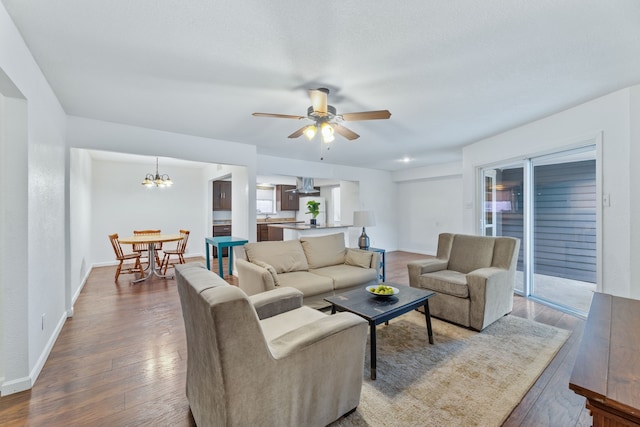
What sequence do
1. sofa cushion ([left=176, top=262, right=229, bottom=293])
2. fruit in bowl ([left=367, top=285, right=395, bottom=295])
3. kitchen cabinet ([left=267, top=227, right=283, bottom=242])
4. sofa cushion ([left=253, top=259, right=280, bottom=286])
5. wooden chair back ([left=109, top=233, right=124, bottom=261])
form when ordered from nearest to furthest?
sofa cushion ([left=176, top=262, right=229, bottom=293]) → fruit in bowl ([left=367, top=285, right=395, bottom=295]) → sofa cushion ([left=253, top=259, right=280, bottom=286]) → wooden chair back ([left=109, top=233, right=124, bottom=261]) → kitchen cabinet ([left=267, top=227, right=283, bottom=242])

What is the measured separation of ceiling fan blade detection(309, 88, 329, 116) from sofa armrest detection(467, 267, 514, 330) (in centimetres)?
225

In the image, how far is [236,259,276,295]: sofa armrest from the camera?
291cm

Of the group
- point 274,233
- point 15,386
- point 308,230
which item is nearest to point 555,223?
point 308,230

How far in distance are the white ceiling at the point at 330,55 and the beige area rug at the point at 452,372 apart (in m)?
2.38

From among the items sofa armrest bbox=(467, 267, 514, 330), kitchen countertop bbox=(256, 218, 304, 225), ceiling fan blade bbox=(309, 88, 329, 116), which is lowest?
sofa armrest bbox=(467, 267, 514, 330)

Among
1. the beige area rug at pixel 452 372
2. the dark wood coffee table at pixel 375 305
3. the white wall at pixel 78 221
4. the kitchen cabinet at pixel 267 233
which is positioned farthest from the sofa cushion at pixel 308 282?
the kitchen cabinet at pixel 267 233

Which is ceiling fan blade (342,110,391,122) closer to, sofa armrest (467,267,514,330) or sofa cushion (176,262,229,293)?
sofa cushion (176,262,229,293)

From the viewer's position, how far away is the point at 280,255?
3477mm

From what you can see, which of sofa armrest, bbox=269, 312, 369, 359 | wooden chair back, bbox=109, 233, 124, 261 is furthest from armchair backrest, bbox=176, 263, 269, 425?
wooden chair back, bbox=109, 233, 124, 261

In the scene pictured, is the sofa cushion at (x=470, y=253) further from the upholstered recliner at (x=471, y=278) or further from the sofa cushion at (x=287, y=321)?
the sofa cushion at (x=287, y=321)

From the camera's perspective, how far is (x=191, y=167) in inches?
279

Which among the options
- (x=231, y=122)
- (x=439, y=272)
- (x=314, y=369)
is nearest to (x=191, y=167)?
(x=231, y=122)

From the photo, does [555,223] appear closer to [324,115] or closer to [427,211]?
[324,115]

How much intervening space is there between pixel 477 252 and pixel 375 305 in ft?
6.10
